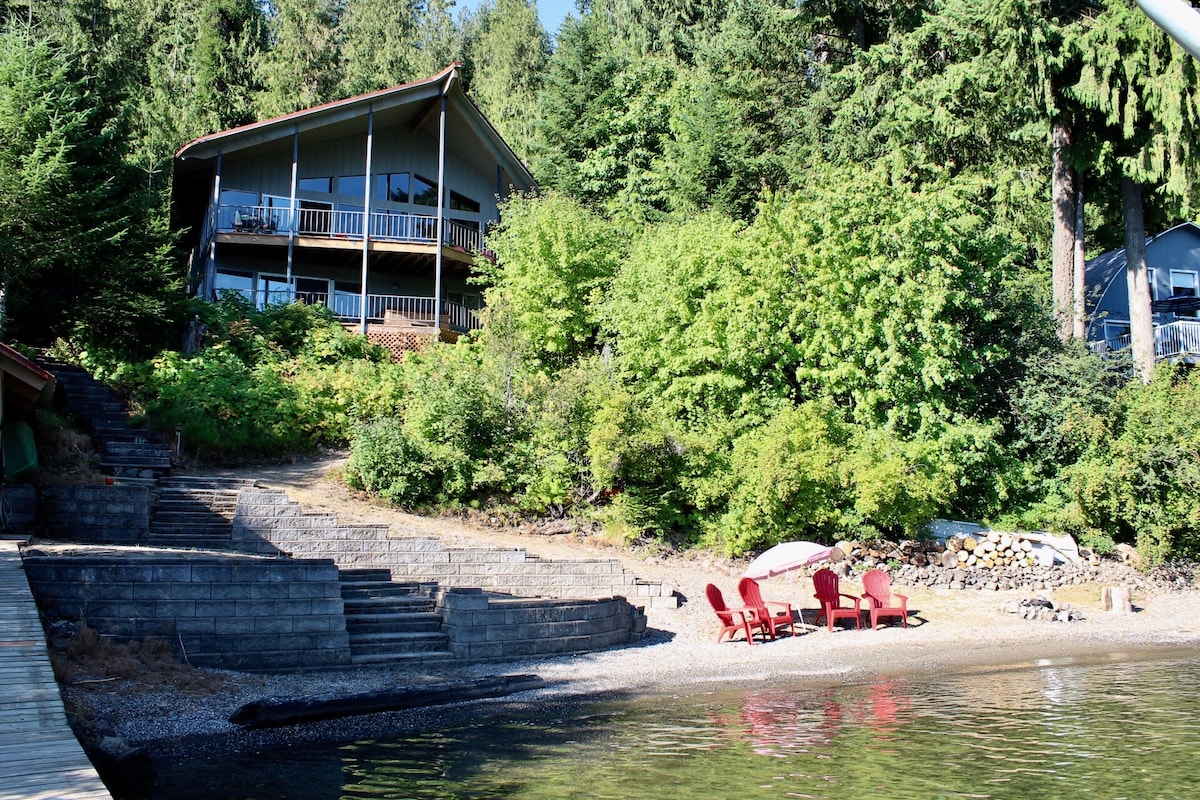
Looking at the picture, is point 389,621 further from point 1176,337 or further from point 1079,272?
point 1176,337

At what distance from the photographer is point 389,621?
13.0 meters

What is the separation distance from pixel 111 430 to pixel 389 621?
9.94 meters

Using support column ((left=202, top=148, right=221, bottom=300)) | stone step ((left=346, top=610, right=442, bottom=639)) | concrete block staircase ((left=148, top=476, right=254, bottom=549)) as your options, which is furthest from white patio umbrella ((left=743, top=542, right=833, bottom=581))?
support column ((left=202, top=148, right=221, bottom=300))

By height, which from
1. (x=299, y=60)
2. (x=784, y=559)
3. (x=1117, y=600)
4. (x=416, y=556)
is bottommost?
(x=1117, y=600)

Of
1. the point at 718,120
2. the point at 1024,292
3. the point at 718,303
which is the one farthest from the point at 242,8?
the point at 1024,292

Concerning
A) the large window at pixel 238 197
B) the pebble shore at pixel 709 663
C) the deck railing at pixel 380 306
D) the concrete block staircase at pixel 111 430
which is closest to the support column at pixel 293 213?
the deck railing at pixel 380 306

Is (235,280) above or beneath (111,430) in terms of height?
above

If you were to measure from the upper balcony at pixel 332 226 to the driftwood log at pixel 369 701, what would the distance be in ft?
68.8

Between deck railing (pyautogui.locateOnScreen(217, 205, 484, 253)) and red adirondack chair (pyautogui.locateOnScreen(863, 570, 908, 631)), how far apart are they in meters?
19.3

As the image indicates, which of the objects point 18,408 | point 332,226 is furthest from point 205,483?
point 332,226

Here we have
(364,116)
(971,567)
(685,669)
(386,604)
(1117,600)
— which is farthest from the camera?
(364,116)

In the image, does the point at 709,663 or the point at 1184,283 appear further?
the point at 1184,283

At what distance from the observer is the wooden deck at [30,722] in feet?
18.5

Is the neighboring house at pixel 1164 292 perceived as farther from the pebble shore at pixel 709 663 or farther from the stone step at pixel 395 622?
the stone step at pixel 395 622
